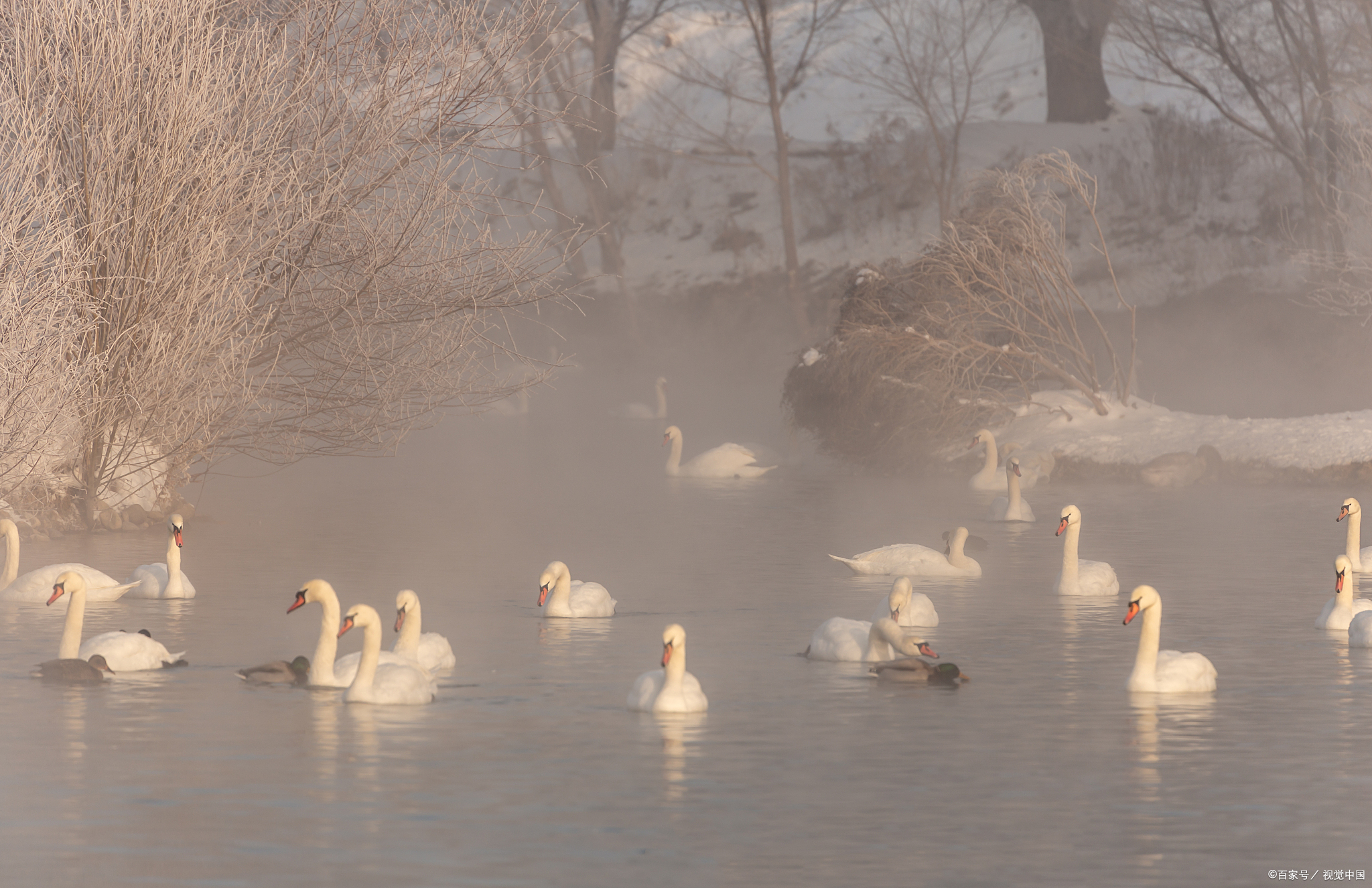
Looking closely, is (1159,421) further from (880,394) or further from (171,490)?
(171,490)

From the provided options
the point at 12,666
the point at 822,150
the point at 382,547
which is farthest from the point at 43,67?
the point at 822,150

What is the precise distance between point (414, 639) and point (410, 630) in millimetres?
75

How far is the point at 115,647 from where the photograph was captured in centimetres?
1315

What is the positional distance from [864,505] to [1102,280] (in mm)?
25537

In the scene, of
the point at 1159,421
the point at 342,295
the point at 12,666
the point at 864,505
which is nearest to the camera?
the point at 12,666

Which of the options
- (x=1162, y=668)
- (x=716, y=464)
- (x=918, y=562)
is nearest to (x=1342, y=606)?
(x=1162, y=668)

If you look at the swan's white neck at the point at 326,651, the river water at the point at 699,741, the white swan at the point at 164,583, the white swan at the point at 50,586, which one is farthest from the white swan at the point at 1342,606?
the white swan at the point at 50,586

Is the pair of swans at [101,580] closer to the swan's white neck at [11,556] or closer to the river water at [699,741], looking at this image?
the swan's white neck at [11,556]

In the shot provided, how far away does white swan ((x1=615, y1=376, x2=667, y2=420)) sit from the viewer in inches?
1689

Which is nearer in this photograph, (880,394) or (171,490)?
(171,490)

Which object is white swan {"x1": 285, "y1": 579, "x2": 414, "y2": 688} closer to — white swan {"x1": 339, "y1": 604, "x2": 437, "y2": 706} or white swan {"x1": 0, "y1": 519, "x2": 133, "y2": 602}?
white swan {"x1": 339, "y1": 604, "x2": 437, "y2": 706}

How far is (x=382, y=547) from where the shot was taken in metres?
21.5

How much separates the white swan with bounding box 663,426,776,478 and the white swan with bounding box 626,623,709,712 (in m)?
19.0

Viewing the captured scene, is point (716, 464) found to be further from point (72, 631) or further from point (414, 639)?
point (72, 631)
